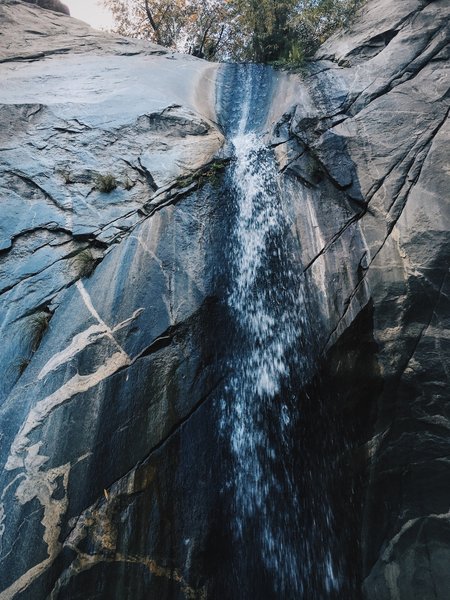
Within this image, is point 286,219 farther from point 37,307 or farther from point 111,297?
point 37,307

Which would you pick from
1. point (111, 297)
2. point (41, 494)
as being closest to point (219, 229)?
point (111, 297)

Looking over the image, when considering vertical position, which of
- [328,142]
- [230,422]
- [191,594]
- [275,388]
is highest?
[328,142]

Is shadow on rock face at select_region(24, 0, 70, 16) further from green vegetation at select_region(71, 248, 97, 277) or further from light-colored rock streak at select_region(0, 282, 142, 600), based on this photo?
light-colored rock streak at select_region(0, 282, 142, 600)

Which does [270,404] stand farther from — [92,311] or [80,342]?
[92,311]

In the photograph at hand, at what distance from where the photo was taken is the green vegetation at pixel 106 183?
21.2 ft

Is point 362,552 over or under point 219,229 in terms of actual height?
under

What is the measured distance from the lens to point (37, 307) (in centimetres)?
517

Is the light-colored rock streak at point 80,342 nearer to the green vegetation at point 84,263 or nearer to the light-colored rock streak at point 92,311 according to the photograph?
the light-colored rock streak at point 92,311

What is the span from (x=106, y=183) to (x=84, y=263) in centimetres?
169

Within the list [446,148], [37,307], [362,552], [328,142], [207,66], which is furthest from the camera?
[207,66]

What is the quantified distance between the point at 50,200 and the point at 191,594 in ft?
19.6

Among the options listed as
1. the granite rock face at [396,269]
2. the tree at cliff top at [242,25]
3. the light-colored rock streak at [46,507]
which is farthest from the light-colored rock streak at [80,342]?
the tree at cliff top at [242,25]

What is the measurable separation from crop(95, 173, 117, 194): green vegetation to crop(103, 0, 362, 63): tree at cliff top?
6663mm

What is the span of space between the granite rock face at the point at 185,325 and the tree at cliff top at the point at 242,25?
12.7ft
